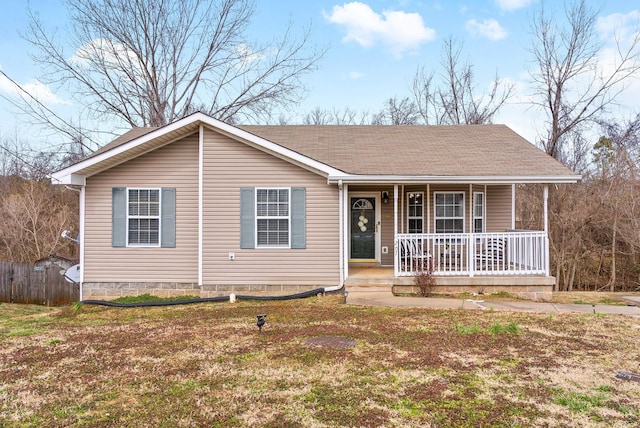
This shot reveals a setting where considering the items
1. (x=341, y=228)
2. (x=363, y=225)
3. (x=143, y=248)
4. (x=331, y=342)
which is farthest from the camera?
(x=363, y=225)

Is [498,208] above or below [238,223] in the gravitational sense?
above

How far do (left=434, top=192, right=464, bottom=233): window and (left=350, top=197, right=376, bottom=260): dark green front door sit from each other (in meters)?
1.65

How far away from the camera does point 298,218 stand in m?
10.2

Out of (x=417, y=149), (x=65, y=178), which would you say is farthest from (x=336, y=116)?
(x=65, y=178)

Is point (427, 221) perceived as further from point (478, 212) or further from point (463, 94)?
point (463, 94)

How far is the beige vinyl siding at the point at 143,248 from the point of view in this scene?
10.3m

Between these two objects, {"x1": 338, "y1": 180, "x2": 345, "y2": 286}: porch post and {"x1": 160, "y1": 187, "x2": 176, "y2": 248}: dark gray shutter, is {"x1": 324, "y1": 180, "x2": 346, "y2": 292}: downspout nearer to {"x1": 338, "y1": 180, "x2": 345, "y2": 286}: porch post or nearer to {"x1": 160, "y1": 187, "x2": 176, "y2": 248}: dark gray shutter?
{"x1": 338, "y1": 180, "x2": 345, "y2": 286}: porch post

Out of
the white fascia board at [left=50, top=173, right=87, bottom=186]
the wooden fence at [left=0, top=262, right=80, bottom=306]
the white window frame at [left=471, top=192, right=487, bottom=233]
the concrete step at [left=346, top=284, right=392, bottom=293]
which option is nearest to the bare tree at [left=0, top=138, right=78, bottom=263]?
the wooden fence at [left=0, top=262, right=80, bottom=306]

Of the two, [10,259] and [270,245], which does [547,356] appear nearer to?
[270,245]

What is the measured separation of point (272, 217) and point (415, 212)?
3881mm

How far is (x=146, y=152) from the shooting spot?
34.0ft

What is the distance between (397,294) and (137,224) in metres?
6.13

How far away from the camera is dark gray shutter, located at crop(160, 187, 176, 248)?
1032 centimetres

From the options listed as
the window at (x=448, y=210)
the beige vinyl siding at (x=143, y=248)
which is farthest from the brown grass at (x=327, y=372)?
the window at (x=448, y=210)
